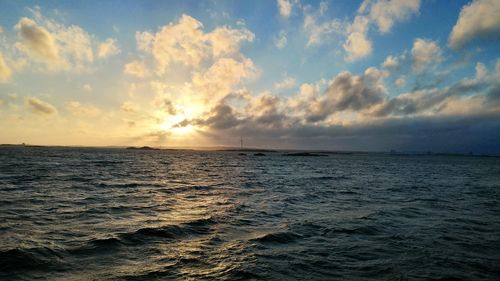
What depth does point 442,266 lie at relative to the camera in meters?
11.4

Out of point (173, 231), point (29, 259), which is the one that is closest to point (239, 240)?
point (173, 231)

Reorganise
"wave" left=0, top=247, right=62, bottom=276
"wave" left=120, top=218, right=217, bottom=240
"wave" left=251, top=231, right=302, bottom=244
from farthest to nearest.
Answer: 1. "wave" left=120, top=218, right=217, bottom=240
2. "wave" left=251, top=231, right=302, bottom=244
3. "wave" left=0, top=247, right=62, bottom=276

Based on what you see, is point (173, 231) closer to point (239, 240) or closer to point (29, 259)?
point (239, 240)

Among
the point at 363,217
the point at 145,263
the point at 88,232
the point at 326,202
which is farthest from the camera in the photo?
the point at 326,202

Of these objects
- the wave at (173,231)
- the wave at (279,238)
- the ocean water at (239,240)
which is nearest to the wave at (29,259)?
the ocean water at (239,240)

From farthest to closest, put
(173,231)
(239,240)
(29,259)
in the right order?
(173,231) < (239,240) < (29,259)

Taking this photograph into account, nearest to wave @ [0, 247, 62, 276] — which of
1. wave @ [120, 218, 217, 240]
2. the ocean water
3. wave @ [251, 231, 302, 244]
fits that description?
the ocean water

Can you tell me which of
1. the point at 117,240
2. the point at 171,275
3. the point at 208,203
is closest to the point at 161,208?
the point at 208,203

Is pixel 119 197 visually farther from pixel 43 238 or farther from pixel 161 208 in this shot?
pixel 43 238

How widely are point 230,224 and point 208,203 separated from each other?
7840mm

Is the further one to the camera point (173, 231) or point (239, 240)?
point (173, 231)

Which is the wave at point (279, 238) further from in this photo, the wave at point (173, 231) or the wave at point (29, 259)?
the wave at point (29, 259)

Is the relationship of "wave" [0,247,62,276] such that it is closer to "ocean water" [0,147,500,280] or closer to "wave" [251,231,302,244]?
"ocean water" [0,147,500,280]

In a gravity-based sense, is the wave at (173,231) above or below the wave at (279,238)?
above
